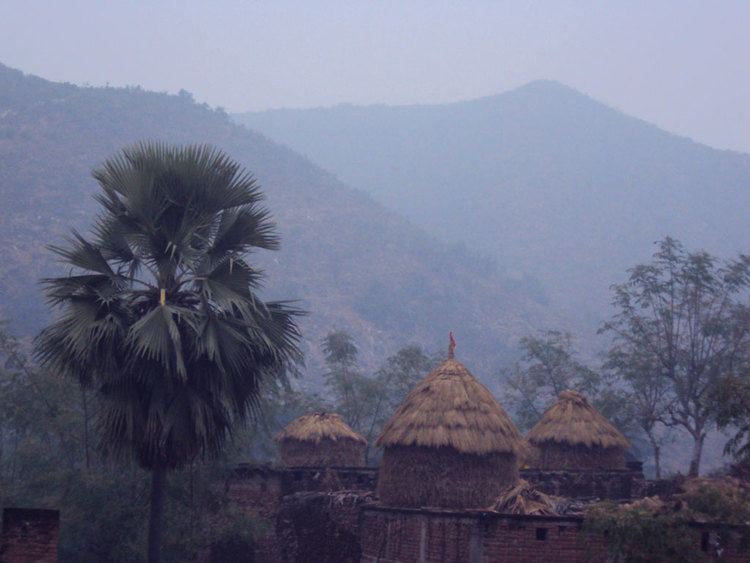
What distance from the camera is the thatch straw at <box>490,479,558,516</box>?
18.6 metres

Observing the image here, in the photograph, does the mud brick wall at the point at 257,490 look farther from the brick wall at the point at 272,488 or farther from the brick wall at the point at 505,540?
the brick wall at the point at 505,540

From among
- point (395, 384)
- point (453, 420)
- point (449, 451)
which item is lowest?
point (449, 451)

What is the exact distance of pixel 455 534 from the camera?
60.6ft

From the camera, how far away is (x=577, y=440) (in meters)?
28.2

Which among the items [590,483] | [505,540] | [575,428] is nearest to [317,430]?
[575,428]

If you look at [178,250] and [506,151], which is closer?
[178,250]

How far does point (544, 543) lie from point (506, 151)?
491 feet

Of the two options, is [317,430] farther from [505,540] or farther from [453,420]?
[505,540]

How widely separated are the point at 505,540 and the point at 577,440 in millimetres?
11536

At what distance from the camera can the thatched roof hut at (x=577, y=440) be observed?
28266 millimetres

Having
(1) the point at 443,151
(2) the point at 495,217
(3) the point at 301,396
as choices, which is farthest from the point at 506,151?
(3) the point at 301,396

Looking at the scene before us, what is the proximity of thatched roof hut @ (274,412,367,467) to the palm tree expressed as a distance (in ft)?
41.3

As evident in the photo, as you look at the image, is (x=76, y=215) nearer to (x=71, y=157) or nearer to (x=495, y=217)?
(x=71, y=157)

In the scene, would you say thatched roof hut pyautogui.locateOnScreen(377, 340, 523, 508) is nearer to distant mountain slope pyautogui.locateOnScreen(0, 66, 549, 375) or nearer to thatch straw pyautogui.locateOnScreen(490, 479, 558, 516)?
thatch straw pyautogui.locateOnScreen(490, 479, 558, 516)
